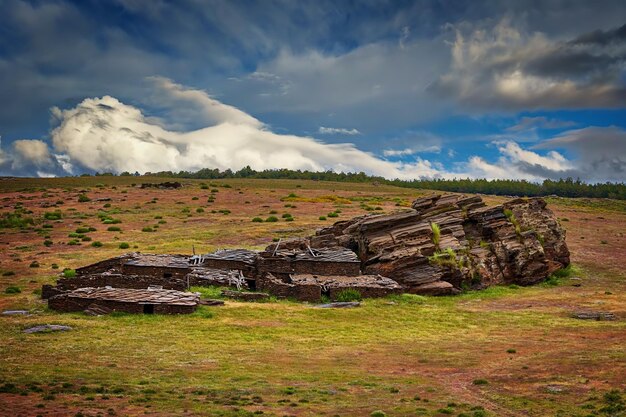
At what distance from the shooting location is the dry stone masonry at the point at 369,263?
34688mm

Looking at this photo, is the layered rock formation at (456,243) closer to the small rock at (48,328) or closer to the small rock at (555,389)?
the small rock at (555,389)

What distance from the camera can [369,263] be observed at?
42.6m

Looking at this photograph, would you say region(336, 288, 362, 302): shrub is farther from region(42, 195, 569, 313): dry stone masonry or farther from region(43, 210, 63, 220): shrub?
region(43, 210, 63, 220): shrub

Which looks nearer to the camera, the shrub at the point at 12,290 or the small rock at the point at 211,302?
the small rock at the point at 211,302

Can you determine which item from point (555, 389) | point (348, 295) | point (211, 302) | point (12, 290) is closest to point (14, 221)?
point (12, 290)

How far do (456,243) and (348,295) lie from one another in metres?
11.2

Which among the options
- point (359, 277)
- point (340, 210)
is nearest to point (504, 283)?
point (359, 277)

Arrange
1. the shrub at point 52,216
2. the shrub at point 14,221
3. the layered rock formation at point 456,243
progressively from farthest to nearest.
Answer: the shrub at point 52,216
the shrub at point 14,221
the layered rock formation at point 456,243

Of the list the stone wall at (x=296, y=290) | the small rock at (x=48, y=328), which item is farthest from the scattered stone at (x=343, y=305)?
the small rock at (x=48, y=328)

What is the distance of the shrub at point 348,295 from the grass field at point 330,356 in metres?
0.83

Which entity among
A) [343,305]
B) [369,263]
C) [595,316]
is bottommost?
[595,316]

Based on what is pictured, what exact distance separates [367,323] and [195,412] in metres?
16.7

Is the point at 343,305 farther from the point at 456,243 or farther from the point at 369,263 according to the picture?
the point at 456,243

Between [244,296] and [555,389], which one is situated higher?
[244,296]
